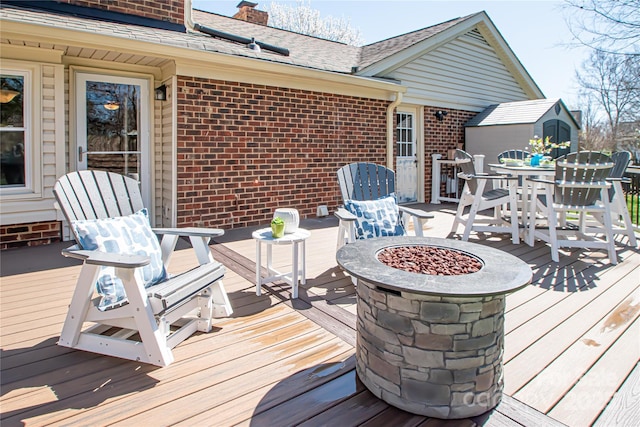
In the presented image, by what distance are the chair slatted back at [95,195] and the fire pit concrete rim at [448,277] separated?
4.81 feet

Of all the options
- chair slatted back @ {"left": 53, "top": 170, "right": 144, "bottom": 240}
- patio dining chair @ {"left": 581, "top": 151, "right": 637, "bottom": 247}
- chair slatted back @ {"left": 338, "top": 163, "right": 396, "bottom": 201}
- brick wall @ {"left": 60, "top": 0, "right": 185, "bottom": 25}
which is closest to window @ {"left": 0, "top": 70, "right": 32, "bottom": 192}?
brick wall @ {"left": 60, "top": 0, "right": 185, "bottom": 25}

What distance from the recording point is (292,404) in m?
1.68

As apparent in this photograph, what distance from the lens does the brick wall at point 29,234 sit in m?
4.21

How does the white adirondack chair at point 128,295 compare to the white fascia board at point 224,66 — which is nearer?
the white adirondack chair at point 128,295

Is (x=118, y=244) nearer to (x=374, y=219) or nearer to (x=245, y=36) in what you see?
(x=374, y=219)

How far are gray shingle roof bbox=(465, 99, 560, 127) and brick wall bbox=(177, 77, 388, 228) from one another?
3117mm

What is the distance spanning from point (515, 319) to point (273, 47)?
5.17 m

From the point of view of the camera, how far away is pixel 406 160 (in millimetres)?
7855

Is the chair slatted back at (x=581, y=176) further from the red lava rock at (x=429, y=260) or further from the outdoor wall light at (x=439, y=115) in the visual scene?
the outdoor wall light at (x=439, y=115)

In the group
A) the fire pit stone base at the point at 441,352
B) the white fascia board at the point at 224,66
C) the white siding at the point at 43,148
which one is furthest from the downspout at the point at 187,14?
the fire pit stone base at the point at 441,352

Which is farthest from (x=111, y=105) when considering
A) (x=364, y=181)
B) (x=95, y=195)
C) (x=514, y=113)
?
(x=514, y=113)

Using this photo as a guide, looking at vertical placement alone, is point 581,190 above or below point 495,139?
below

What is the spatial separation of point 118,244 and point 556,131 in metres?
8.65

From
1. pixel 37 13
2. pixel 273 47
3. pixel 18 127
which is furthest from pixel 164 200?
pixel 273 47
